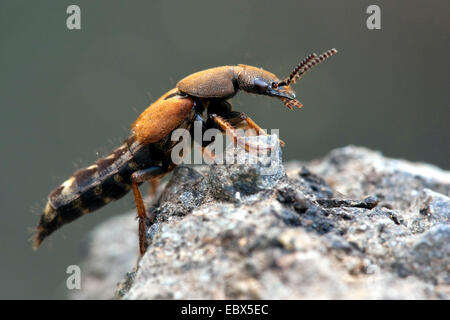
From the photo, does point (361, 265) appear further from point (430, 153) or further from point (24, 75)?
point (24, 75)

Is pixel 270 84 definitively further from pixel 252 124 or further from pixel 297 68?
pixel 252 124

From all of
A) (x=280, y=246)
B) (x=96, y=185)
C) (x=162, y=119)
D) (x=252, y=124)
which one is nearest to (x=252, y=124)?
(x=252, y=124)

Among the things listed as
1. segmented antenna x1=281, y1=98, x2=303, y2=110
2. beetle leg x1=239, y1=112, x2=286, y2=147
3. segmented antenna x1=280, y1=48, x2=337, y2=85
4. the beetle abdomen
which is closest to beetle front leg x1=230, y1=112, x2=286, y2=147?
beetle leg x1=239, y1=112, x2=286, y2=147

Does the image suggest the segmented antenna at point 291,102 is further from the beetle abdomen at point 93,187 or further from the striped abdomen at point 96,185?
the beetle abdomen at point 93,187

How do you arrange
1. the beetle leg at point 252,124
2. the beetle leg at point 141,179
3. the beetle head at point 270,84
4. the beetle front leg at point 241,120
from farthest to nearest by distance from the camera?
the beetle head at point 270,84, the beetle front leg at point 241,120, the beetle leg at point 252,124, the beetle leg at point 141,179

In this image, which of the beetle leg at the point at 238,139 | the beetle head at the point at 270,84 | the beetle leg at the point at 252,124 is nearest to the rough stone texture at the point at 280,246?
the beetle leg at the point at 238,139

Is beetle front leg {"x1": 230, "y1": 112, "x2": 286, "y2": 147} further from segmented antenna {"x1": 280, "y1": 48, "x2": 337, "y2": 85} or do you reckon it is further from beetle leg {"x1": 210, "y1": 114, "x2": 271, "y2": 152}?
segmented antenna {"x1": 280, "y1": 48, "x2": 337, "y2": 85}
